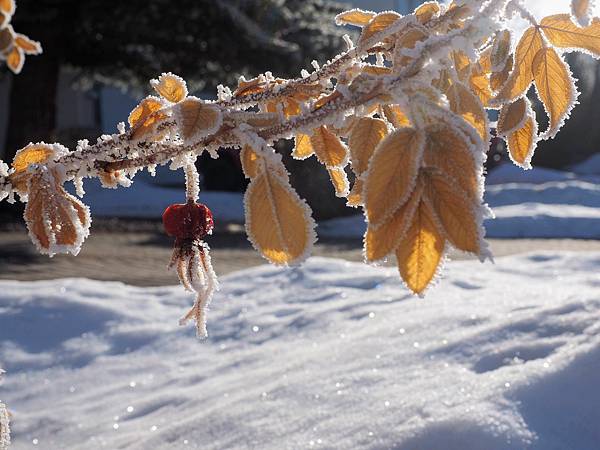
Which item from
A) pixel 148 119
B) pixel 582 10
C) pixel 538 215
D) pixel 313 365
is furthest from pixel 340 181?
pixel 538 215

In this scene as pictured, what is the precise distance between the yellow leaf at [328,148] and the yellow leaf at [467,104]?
0.69 ft

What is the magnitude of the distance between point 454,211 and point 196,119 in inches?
12.9

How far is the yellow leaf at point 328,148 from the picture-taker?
1.09 metres

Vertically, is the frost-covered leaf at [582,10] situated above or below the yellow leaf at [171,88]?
above

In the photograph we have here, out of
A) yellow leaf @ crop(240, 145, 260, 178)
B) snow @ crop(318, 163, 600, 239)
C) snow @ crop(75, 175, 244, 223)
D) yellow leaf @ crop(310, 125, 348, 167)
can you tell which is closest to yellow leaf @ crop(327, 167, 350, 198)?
yellow leaf @ crop(310, 125, 348, 167)

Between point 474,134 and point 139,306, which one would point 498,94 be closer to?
point 474,134

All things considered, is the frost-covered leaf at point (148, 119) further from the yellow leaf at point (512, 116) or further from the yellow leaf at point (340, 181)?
the yellow leaf at point (512, 116)

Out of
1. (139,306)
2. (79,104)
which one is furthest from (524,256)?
(79,104)

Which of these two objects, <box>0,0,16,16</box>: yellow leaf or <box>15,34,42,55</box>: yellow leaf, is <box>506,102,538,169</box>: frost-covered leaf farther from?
<box>15,34,42,55</box>: yellow leaf

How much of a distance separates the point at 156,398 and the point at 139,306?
141 cm

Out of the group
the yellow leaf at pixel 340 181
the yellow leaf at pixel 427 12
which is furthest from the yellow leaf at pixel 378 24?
the yellow leaf at pixel 340 181

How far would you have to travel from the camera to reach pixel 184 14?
10125 mm

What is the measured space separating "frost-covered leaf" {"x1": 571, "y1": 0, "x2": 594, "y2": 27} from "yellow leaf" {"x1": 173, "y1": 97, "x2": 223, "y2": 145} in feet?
1.44

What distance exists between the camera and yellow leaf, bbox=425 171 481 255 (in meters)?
0.63
